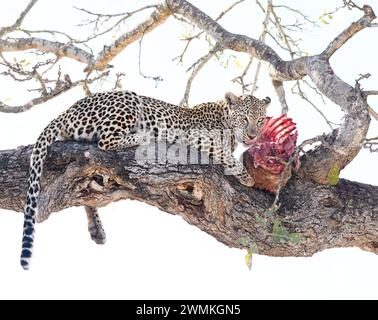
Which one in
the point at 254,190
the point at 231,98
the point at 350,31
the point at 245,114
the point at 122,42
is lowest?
the point at 254,190

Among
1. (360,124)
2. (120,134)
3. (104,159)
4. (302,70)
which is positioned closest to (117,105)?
(120,134)

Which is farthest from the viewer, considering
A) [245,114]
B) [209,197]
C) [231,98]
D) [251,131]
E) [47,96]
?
[231,98]

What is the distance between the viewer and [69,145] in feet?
25.8

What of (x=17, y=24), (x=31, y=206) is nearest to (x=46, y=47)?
(x=17, y=24)

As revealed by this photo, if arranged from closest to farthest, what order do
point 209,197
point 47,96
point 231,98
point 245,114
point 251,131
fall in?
point 209,197
point 47,96
point 251,131
point 245,114
point 231,98

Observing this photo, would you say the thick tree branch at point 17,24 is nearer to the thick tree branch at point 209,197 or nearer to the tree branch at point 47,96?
the tree branch at point 47,96

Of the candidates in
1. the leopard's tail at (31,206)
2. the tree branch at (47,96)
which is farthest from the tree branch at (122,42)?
the leopard's tail at (31,206)

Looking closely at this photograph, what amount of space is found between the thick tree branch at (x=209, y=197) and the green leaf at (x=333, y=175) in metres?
0.08

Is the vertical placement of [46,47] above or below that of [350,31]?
above

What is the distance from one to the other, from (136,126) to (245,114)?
1448mm

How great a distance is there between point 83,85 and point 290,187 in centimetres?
278

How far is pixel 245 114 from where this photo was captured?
954cm

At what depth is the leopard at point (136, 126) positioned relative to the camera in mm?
7793

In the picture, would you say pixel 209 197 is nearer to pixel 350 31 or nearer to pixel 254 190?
pixel 254 190
